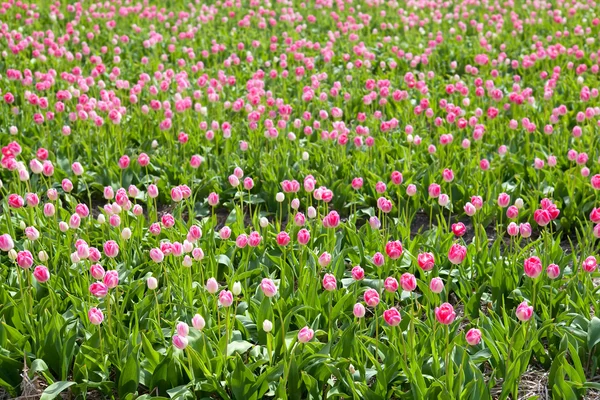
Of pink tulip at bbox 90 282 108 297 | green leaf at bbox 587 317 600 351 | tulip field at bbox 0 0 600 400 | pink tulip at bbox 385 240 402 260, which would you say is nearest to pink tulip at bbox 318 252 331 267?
tulip field at bbox 0 0 600 400

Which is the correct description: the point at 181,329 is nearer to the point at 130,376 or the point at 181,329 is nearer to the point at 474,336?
the point at 130,376

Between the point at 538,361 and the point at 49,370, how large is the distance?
1.74m

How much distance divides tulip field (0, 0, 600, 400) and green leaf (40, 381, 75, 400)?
12 millimetres

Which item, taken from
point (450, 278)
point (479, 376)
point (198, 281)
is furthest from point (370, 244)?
point (479, 376)

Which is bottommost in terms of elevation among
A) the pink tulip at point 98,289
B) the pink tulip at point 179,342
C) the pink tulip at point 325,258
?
the pink tulip at point 325,258

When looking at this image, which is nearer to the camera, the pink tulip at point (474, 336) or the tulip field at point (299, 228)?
the pink tulip at point (474, 336)

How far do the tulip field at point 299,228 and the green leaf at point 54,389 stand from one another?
1cm

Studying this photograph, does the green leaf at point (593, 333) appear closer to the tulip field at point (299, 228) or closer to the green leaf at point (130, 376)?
the tulip field at point (299, 228)

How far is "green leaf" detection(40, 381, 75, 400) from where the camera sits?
2.45m

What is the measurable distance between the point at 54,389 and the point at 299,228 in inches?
61.1

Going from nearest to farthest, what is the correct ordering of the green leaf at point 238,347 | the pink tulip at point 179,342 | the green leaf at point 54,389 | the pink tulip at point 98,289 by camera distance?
the pink tulip at point 179,342, the green leaf at point 54,389, the pink tulip at point 98,289, the green leaf at point 238,347

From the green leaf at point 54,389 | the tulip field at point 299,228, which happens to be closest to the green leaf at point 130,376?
the tulip field at point 299,228

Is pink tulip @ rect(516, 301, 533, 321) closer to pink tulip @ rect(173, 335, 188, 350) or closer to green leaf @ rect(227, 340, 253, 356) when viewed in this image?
green leaf @ rect(227, 340, 253, 356)

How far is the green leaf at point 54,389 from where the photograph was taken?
245cm
